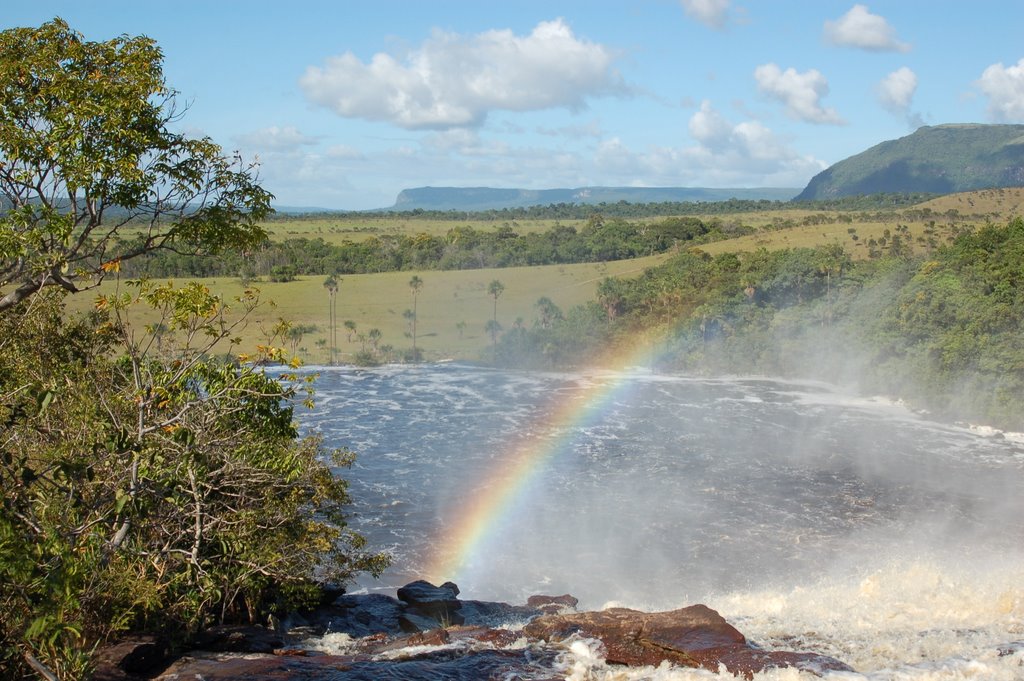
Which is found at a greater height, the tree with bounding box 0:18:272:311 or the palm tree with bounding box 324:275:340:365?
the tree with bounding box 0:18:272:311

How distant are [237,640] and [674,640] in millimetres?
6124

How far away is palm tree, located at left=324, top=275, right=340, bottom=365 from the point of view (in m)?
67.1

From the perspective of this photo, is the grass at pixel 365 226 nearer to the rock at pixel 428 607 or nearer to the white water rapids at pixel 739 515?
the white water rapids at pixel 739 515

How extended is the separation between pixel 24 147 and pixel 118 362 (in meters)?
6.58

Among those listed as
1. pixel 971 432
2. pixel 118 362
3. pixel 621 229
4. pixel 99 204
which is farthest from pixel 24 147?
pixel 621 229

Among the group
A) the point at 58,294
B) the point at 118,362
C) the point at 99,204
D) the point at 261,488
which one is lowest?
the point at 261,488

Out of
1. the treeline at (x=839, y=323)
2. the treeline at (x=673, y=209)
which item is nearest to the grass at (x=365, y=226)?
the treeline at (x=673, y=209)

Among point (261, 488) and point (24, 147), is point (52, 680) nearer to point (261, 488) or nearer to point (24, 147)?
point (24, 147)

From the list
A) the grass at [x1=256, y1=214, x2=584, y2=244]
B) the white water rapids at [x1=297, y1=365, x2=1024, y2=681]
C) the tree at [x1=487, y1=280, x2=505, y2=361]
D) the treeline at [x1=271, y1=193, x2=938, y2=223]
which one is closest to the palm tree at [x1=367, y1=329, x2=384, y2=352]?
the tree at [x1=487, y1=280, x2=505, y2=361]

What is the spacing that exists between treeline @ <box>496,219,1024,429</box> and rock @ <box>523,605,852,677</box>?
34.6 meters

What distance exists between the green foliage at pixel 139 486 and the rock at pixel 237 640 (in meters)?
0.32

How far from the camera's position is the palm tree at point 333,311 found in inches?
2643

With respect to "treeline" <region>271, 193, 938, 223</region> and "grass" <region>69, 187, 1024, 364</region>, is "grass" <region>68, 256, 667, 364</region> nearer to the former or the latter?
"grass" <region>69, 187, 1024, 364</region>

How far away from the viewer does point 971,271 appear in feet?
176
